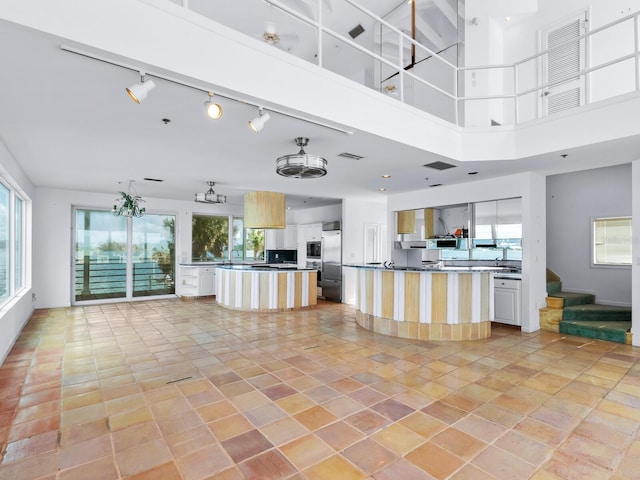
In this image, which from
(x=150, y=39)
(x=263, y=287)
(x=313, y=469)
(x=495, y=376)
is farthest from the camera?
(x=263, y=287)

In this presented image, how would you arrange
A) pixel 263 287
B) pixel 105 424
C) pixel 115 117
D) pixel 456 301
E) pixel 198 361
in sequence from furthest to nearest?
pixel 263 287 → pixel 456 301 → pixel 198 361 → pixel 115 117 → pixel 105 424

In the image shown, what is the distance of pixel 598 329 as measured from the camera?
15.8 ft

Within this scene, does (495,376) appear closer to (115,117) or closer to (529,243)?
(529,243)

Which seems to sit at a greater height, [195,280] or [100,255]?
[100,255]

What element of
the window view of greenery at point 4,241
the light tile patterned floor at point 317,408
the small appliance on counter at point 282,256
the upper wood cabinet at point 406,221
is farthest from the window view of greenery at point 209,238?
the upper wood cabinet at point 406,221

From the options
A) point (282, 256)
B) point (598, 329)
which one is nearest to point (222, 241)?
point (282, 256)

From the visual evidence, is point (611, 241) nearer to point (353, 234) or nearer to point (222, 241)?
point (353, 234)

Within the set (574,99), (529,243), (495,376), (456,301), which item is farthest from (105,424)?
(574,99)

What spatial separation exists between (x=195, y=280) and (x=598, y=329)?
26.5 ft

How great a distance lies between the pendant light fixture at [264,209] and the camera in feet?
22.5

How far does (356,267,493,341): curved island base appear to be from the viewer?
4695mm

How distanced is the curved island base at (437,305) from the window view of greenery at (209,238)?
5.77 m

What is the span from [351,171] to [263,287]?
3.03 m

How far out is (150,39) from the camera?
6.95 ft
